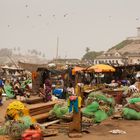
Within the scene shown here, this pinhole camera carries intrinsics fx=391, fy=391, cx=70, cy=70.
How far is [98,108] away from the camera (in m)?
14.0

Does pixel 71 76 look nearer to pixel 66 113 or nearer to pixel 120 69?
pixel 120 69

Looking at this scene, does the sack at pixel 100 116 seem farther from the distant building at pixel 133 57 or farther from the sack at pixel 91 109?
the distant building at pixel 133 57

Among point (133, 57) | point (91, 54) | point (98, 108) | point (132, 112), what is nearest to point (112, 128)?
point (132, 112)

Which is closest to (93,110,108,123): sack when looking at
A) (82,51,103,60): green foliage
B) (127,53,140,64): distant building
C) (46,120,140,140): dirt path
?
(46,120,140,140): dirt path

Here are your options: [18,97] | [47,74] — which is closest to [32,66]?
[47,74]

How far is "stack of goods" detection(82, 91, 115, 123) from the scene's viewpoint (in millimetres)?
13718

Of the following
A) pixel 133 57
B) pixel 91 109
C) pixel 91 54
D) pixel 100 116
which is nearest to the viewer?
pixel 100 116

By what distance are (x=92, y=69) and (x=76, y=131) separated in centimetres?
1379

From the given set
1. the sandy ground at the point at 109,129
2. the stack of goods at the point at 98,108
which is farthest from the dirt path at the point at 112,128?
the stack of goods at the point at 98,108

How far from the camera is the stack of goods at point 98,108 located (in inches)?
540

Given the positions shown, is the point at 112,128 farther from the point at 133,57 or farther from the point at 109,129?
the point at 133,57

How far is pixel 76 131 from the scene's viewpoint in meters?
10.7

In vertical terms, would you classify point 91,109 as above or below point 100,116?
above

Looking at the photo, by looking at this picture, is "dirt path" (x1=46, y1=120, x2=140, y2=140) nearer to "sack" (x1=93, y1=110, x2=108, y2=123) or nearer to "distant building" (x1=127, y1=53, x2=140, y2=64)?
"sack" (x1=93, y1=110, x2=108, y2=123)
